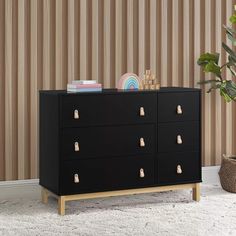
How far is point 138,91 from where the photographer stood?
4855 millimetres

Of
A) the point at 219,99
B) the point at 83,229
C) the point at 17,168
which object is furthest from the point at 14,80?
the point at 219,99

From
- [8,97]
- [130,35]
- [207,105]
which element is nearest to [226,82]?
[207,105]

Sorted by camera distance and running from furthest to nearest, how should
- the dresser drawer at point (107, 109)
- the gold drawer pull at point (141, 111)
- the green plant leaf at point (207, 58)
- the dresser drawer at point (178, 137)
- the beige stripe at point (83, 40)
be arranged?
the green plant leaf at point (207, 58)
the beige stripe at point (83, 40)
the dresser drawer at point (178, 137)
the gold drawer pull at point (141, 111)
the dresser drawer at point (107, 109)

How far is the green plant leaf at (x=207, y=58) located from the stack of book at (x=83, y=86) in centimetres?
103

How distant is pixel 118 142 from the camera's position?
484 centimetres

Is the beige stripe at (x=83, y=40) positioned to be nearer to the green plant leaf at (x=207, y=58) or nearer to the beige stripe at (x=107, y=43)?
the beige stripe at (x=107, y=43)

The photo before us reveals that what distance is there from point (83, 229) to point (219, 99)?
2.00 meters

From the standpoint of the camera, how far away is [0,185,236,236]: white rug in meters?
4.28

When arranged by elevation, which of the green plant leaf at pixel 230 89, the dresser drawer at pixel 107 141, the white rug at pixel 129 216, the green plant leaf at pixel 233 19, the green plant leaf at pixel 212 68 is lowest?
the white rug at pixel 129 216

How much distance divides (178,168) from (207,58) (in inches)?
38.4

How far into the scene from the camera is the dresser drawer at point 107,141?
470 cm

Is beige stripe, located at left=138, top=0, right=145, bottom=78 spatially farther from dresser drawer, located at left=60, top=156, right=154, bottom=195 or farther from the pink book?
dresser drawer, located at left=60, top=156, right=154, bottom=195

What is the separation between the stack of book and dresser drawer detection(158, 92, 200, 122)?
1.48ft

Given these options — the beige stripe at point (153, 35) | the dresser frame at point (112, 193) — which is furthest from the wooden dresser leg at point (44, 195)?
the beige stripe at point (153, 35)
